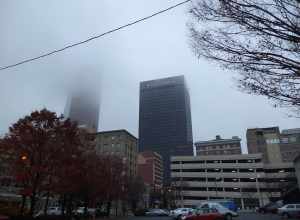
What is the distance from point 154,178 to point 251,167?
49755 millimetres

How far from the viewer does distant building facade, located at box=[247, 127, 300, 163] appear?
367ft

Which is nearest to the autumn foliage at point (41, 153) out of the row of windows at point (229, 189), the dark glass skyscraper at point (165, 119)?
the row of windows at point (229, 189)

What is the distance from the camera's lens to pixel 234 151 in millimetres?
130625

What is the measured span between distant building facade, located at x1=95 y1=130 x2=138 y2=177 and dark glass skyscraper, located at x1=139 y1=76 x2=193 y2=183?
87311 millimetres

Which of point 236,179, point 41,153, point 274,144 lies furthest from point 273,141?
point 41,153

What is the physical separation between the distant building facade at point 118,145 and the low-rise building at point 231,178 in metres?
15.2

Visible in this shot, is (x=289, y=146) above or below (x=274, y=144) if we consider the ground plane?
below

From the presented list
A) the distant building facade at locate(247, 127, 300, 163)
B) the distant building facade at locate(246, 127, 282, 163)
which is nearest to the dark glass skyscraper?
the distant building facade at locate(246, 127, 282, 163)

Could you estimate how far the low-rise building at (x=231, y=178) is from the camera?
297 feet

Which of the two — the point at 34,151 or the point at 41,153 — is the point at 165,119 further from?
the point at 34,151

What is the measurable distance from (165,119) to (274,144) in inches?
3481

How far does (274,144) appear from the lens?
11425cm

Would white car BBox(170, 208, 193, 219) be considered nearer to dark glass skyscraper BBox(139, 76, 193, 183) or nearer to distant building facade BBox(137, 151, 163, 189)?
distant building facade BBox(137, 151, 163, 189)

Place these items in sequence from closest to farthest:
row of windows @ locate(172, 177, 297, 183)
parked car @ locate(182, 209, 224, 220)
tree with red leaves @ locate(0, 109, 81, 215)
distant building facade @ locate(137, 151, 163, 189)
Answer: parked car @ locate(182, 209, 224, 220) → tree with red leaves @ locate(0, 109, 81, 215) → row of windows @ locate(172, 177, 297, 183) → distant building facade @ locate(137, 151, 163, 189)
